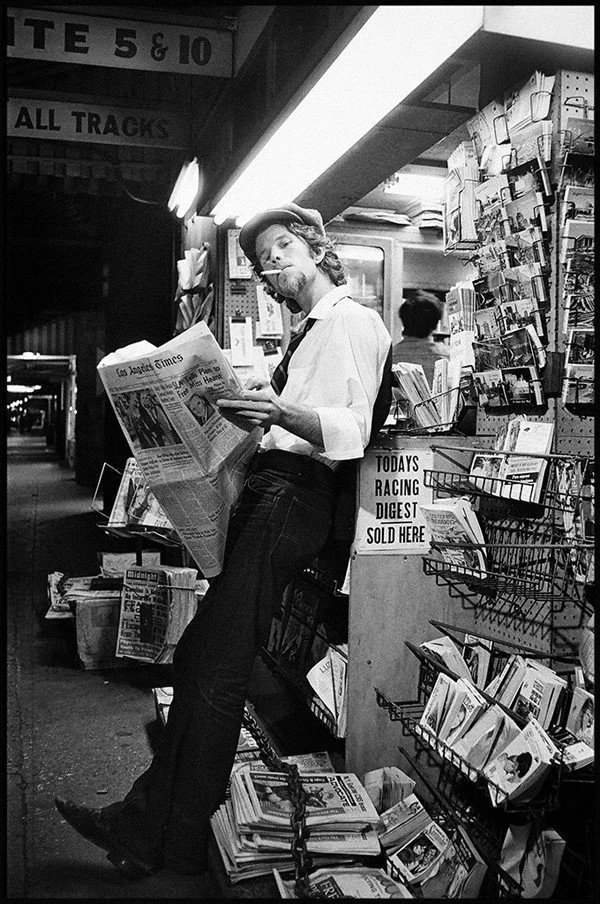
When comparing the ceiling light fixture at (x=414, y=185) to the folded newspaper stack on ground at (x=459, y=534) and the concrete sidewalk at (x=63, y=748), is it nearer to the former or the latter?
the folded newspaper stack on ground at (x=459, y=534)

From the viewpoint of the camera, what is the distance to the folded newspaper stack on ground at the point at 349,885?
1.72 meters

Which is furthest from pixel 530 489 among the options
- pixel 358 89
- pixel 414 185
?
pixel 414 185

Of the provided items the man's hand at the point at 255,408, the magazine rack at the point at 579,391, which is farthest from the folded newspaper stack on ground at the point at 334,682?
the magazine rack at the point at 579,391

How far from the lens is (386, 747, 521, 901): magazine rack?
1759 millimetres

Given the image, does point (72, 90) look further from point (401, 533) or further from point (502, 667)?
point (502, 667)

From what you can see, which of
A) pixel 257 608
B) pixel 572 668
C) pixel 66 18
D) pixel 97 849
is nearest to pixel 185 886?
pixel 97 849

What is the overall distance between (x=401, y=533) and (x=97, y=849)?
1236 mm

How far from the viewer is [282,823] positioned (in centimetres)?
187

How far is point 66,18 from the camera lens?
3146 millimetres

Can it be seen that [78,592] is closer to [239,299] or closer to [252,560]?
[239,299]

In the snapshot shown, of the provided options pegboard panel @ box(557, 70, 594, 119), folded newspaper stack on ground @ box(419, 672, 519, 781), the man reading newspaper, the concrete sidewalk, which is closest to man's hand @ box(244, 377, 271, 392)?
the man reading newspaper

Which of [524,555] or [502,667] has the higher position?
[524,555]

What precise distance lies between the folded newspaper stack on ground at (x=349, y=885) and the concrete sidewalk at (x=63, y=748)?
0.31 metres

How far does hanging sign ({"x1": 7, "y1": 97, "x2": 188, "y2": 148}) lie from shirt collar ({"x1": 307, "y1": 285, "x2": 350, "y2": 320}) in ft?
7.98
